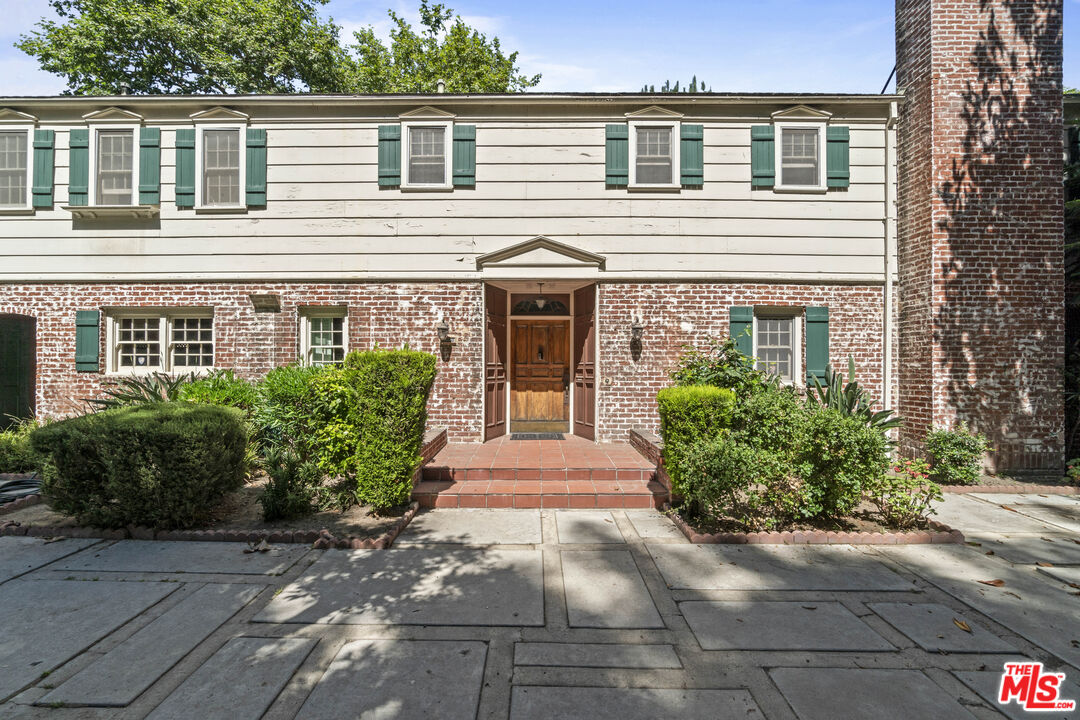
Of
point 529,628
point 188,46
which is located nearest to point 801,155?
point 529,628

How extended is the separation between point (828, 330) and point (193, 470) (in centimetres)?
923

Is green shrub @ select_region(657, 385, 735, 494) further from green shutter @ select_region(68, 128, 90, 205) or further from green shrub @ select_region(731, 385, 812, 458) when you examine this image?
green shutter @ select_region(68, 128, 90, 205)

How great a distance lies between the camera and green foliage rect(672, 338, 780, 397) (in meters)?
7.50

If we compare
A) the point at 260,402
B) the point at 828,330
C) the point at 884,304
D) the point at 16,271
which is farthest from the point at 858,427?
the point at 16,271

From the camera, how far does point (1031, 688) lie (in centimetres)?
263

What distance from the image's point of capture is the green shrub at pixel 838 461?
15.9 ft

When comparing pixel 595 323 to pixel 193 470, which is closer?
pixel 193 470

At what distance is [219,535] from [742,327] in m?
7.86

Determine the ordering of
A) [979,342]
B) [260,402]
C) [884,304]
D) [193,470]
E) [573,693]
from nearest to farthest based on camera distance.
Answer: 1. [573,693]
2. [193,470]
3. [260,402]
4. [979,342]
5. [884,304]

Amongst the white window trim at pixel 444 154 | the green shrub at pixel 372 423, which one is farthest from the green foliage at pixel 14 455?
the white window trim at pixel 444 154

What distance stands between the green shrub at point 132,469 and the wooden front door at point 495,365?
4241mm

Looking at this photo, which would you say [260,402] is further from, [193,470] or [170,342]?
[170,342]

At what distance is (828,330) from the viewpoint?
830 cm

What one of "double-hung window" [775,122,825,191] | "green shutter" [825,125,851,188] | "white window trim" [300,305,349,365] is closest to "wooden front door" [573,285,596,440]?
"double-hung window" [775,122,825,191]
